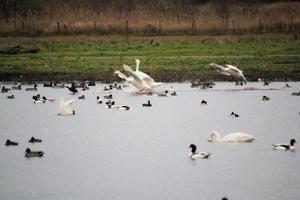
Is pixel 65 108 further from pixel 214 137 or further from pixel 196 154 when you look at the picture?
pixel 196 154

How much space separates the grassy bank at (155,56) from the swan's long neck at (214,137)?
46.7ft

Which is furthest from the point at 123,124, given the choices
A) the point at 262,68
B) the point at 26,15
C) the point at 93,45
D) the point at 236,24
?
the point at 26,15

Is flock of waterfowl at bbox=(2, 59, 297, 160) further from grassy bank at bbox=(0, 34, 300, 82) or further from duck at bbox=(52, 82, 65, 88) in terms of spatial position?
grassy bank at bbox=(0, 34, 300, 82)

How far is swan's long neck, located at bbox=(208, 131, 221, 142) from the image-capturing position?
23344mm

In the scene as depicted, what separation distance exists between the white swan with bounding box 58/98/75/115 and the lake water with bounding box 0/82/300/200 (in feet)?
0.64

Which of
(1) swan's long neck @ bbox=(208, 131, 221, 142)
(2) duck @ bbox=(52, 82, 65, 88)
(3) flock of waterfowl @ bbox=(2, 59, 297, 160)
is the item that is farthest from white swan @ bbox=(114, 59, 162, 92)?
(1) swan's long neck @ bbox=(208, 131, 221, 142)

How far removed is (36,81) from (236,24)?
14859 mm

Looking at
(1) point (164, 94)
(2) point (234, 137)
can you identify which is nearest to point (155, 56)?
(1) point (164, 94)

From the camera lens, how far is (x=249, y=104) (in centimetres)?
3150

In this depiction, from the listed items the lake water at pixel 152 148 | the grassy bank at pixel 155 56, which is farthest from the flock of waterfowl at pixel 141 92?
the grassy bank at pixel 155 56

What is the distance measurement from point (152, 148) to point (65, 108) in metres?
6.50

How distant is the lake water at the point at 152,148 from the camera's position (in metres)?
18.3

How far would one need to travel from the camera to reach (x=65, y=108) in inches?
1142

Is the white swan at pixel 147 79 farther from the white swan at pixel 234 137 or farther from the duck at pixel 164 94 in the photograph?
the white swan at pixel 234 137
